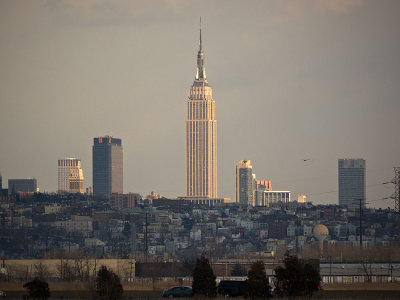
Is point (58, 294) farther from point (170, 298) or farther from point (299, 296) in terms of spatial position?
point (299, 296)

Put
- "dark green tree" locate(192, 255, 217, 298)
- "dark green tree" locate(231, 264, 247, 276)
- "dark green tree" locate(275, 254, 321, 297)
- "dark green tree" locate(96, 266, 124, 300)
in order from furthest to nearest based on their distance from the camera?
"dark green tree" locate(231, 264, 247, 276)
"dark green tree" locate(192, 255, 217, 298)
"dark green tree" locate(96, 266, 124, 300)
"dark green tree" locate(275, 254, 321, 297)

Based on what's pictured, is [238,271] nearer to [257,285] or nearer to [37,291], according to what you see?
[257,285]

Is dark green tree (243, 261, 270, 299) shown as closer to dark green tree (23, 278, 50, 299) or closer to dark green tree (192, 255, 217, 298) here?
dark green tree (192, 255, 217, 298)

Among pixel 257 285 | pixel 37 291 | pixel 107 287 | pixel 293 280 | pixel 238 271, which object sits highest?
pixel 293 280

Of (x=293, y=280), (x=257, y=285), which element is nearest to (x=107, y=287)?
(x=257, y=285)

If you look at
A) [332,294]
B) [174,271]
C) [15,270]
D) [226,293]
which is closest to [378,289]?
[332,294]

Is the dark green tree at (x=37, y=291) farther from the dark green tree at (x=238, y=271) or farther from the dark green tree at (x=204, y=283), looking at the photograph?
the dark green tree at (x=238, y=271)

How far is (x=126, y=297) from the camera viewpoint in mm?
96250

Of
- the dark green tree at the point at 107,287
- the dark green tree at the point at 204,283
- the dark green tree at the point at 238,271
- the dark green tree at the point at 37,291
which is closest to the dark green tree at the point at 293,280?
the dark green tree at the point at 204,283

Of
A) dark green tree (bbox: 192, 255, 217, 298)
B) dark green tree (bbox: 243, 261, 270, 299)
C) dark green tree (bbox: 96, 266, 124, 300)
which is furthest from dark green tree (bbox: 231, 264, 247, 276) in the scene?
dark green tree (bbox: 243, 261, 270, 299)

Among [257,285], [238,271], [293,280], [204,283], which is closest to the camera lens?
[293,280]

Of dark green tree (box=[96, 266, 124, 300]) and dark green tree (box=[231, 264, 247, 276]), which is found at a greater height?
dark green tree (box=[96, 266, 124, 300])

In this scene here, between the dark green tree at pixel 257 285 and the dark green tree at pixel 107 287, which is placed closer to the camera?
the dark green tree at pixel 257 285

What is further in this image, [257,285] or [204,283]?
[204,283]
